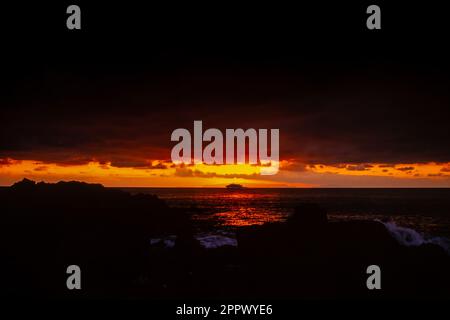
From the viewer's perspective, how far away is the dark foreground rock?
14.2 meters

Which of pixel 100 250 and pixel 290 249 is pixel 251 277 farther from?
pixel 100 250

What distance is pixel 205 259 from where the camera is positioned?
17812mm

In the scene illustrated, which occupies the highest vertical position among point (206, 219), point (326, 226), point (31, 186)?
point (31, 186)

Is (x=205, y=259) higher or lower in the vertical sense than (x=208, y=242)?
higher

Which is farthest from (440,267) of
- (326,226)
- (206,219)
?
(206,219)

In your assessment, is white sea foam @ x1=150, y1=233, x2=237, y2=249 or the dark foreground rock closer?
the dark foreground rock

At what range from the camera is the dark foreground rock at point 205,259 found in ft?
46.5

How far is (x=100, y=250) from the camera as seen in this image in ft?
52.5

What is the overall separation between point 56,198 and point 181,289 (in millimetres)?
12429

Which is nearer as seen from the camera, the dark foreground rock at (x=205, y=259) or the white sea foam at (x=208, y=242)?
the dark foreground rock at (x=205, y=259)

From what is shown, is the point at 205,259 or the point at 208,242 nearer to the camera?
the point at 205,259
